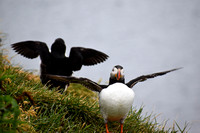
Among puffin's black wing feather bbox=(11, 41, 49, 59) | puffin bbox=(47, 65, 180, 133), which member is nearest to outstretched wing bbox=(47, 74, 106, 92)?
puffin bbox=(47, 65, 180, 133)

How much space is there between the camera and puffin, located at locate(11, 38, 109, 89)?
5.78 m

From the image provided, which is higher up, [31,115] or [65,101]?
[65,101]

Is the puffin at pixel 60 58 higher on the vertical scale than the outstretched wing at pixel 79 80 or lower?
higher

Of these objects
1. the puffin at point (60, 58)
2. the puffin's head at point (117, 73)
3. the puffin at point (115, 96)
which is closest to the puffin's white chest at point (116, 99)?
the puffin at point (115, 96)

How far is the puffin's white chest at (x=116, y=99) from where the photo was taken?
343 centimetres

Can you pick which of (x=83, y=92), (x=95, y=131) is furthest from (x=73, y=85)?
(x=95, y=131)

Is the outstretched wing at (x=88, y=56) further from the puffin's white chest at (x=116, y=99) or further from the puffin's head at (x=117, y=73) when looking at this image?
the puffin's white chest at (x=116, y=99)

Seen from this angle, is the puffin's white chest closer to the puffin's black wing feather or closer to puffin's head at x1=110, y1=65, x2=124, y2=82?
puffin's head at x1=110, y1=65, x2=124, y2=82

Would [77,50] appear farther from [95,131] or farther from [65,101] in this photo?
[95,131]

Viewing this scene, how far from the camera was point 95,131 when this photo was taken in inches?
144

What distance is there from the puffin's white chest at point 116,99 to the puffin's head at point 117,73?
0.16 metres

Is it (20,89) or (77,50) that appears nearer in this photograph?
(20,89)

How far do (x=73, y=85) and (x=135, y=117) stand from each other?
349 cm

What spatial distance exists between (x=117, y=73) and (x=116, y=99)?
46 cm
